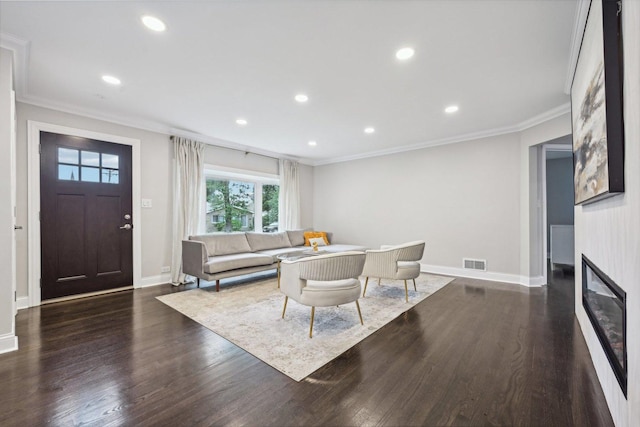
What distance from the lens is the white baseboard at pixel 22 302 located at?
336cm

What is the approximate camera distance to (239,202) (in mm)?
6062

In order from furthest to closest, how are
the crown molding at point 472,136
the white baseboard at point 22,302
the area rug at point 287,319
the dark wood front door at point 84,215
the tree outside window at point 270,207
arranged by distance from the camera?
the tree outside window at point 270,207 < the crown molding at point 472,136 < the dark wood front door at point 84,215 < the white baseboard at point 22,302 < the area rug at point 287,319

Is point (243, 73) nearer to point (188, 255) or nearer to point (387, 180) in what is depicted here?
point (188, 255)

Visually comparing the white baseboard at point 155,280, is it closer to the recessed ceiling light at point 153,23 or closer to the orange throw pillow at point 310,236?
the orange throw pillow at point 310,236

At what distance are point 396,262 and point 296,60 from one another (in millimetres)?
2626

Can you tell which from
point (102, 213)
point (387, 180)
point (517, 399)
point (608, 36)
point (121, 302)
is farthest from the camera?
point (387, 180)

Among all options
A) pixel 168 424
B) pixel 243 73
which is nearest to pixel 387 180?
pixel 243 73

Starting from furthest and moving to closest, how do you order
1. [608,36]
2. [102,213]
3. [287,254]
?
[287,254]
[102,213]
[608,36]

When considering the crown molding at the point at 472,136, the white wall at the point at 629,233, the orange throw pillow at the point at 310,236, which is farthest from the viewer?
the orange throw pillow at the point at 310,236

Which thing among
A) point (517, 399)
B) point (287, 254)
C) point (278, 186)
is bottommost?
point (517, 399)

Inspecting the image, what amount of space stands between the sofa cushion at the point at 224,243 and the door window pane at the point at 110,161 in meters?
1.51

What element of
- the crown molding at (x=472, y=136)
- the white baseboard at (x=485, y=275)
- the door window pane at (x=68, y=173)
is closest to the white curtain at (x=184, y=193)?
the door window pane at (x=68, y=173)

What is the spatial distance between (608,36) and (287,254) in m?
4.30

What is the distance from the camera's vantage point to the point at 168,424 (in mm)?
1513
